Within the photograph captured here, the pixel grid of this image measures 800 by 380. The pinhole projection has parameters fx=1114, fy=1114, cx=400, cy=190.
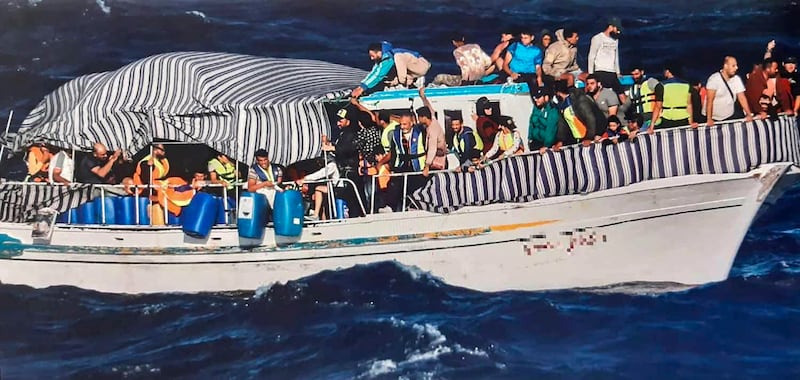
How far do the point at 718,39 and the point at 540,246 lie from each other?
5.38ft

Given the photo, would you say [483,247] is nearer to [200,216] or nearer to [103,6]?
[200,216]

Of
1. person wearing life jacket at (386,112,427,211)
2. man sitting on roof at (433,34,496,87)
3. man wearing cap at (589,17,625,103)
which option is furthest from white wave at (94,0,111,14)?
man wearing cap at (589,17,625,103)

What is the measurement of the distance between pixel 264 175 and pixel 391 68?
969 millimetres

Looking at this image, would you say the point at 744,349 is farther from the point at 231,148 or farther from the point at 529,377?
the point at 231,148

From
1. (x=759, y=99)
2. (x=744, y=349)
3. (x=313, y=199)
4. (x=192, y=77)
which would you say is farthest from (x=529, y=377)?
(x=192, y=77)

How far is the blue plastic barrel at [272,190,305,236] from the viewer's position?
245 inches

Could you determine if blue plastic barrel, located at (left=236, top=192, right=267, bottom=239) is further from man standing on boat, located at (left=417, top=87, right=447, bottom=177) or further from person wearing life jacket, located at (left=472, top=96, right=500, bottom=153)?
person wearing life jacket, located at (left=472, top=96, right=500, bottom=153)

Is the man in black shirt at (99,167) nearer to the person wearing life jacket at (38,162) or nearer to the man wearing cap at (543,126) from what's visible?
the person wearing life jacket at (38,162)

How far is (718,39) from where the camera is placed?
651cm

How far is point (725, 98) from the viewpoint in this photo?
6.35 metres

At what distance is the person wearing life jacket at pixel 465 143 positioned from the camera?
635cm

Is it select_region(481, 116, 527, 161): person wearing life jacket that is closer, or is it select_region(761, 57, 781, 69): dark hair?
select_region(481, 116, 527, 161): person wearing life jacket

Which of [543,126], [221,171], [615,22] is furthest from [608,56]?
[221,171]

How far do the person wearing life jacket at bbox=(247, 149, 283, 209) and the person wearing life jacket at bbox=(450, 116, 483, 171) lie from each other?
1019 millimetres
